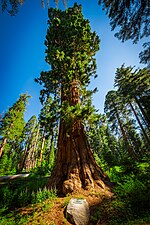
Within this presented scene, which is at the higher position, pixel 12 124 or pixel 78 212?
pixel 12 124

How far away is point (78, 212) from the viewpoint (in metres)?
4.12

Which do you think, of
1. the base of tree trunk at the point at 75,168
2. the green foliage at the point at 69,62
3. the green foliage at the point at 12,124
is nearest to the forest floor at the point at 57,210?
the base of tree trunk at the point at 75,168

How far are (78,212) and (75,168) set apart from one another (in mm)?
1975

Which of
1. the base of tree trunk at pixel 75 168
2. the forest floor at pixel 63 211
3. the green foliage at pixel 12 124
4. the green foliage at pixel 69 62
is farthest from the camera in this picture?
the green foliage at pixel 12 124

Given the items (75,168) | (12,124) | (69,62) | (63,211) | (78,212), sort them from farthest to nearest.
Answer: (12,124) → (69,62) → (75,168) → (63,211) → (78,212)

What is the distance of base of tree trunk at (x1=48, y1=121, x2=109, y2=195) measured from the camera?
559 centimetres

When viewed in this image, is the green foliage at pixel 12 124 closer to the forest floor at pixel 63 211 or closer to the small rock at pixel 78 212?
the forest floor at pixel 63 211

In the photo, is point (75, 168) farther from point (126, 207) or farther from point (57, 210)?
point (126, 207)

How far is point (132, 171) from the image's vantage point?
6.98 meters

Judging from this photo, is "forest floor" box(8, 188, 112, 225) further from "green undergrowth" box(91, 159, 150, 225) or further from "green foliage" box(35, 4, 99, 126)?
"green foliage" box(35, 4, 99, 126)

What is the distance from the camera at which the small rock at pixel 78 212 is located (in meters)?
3.96

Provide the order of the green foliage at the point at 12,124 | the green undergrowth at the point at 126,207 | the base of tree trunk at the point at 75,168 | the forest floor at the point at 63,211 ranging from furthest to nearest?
the green foliage at the point at 12,124, the base of tree trunk at the point at 75,168, the forest floor at the point at 63,211, the green undergrowth at the point at 126,207

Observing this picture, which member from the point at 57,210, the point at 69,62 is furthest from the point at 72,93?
the point at 57,210

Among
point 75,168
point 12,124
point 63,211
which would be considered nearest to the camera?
point 63,211
